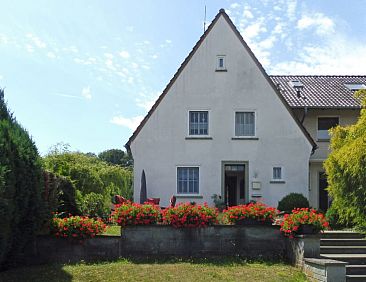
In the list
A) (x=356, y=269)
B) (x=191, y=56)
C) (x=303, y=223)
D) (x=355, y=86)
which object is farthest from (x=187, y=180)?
(x=356, y=269)

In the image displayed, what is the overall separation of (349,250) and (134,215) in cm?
529

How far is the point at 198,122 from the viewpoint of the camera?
2200 cm

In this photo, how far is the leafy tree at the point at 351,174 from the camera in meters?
12.0

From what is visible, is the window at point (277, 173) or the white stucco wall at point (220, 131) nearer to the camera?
the white stucco wall at point (220, 131)

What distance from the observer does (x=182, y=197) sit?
21.5m

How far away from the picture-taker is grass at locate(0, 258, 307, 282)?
978 centimetres

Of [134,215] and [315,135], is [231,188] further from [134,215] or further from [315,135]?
[134,215]

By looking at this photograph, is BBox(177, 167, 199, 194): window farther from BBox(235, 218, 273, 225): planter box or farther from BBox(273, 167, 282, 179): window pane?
BBox(235, 218, 273, 225): planter box

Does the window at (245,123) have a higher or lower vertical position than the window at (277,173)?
higher

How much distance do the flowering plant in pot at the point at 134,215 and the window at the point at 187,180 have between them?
33.3ft

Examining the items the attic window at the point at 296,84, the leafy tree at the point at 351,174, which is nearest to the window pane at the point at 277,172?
the attic window at the point at 296,84

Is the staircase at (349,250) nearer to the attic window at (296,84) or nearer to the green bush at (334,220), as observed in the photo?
the green bush at (334,220)

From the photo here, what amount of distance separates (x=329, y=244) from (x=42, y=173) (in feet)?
23.6

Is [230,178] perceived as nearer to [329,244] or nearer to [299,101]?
[299,101]
